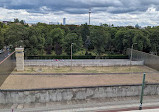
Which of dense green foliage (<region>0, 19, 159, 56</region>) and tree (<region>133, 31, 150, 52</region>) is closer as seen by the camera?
dense green foliage (<region>0, 19, 159, 56</region>)

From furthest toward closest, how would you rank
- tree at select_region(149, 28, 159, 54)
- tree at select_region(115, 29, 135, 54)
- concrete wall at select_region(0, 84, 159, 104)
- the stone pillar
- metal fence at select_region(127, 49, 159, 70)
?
tree at select_region(149, 28, 159, 54) → tree at select_region(115, 29, 135, 54) → metal fence at select_region(127, 49, 159, 70) → the stone pillar → concrete wall at select_region(0, 84, 159, 104)

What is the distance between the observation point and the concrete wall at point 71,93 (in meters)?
18.8

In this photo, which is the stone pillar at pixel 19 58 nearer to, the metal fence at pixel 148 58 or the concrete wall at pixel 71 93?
the concrete wall at pixel 71 93

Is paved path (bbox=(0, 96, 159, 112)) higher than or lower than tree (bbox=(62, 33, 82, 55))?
lower

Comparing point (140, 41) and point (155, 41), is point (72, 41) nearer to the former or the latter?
point (140, 41)

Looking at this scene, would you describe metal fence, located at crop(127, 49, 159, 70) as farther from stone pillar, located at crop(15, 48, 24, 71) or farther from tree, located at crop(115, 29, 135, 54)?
stone pillar, located at crop(15, 48, 24, 71)

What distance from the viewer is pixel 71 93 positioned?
65.8 ft

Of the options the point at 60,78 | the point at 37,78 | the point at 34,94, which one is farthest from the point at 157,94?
the point at 37,78

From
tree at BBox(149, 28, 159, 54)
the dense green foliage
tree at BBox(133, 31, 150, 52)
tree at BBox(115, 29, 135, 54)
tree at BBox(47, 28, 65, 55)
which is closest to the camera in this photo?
the dense green foliage

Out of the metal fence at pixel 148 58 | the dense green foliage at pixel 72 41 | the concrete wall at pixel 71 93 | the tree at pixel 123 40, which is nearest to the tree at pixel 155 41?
the dense green foliage at pixel 72 41

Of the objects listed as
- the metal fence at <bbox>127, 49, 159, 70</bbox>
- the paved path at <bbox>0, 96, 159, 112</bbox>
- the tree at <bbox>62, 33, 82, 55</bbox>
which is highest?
the tree at <bbox>62, 33, 82, 55</bbox>

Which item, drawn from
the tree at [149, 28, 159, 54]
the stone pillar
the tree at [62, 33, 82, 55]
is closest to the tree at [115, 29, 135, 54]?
the tree at [149, 28, 159, 54]

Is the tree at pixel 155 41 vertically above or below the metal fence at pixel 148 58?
above

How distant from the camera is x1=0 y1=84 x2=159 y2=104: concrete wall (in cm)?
1884
